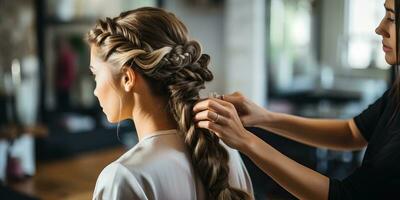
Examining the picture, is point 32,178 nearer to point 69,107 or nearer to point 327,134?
point 69,107

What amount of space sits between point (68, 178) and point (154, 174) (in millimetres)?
2235

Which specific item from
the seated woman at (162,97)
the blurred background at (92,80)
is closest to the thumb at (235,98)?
the seated woman at (162,97)

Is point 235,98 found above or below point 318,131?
above

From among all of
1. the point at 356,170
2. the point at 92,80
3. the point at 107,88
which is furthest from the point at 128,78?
the point at 92,80

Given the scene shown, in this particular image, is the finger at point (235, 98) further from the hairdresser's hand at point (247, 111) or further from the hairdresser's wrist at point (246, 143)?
the hairdresser's wrist at point (246, 143)

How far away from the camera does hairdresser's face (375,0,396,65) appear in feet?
3.22

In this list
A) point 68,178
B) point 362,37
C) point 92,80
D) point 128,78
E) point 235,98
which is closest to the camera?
point 128,78

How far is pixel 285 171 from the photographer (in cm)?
90

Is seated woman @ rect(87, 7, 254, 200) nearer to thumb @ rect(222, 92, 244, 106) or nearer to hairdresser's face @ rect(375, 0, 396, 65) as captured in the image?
thumb @ rect(222, 92, 244, 106)

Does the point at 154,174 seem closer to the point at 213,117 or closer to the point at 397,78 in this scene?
the point at 213,117

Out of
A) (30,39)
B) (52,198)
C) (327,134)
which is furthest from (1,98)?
(327,134)

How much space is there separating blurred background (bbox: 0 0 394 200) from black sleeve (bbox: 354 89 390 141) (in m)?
1.71

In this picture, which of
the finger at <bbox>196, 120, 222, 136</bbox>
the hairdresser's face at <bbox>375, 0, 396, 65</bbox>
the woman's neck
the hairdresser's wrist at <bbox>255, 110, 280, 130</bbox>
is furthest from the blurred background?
the hairdresser's face at <bbox>375, 0, 396, 65</bbox>

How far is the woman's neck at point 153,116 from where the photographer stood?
996 millimetres
